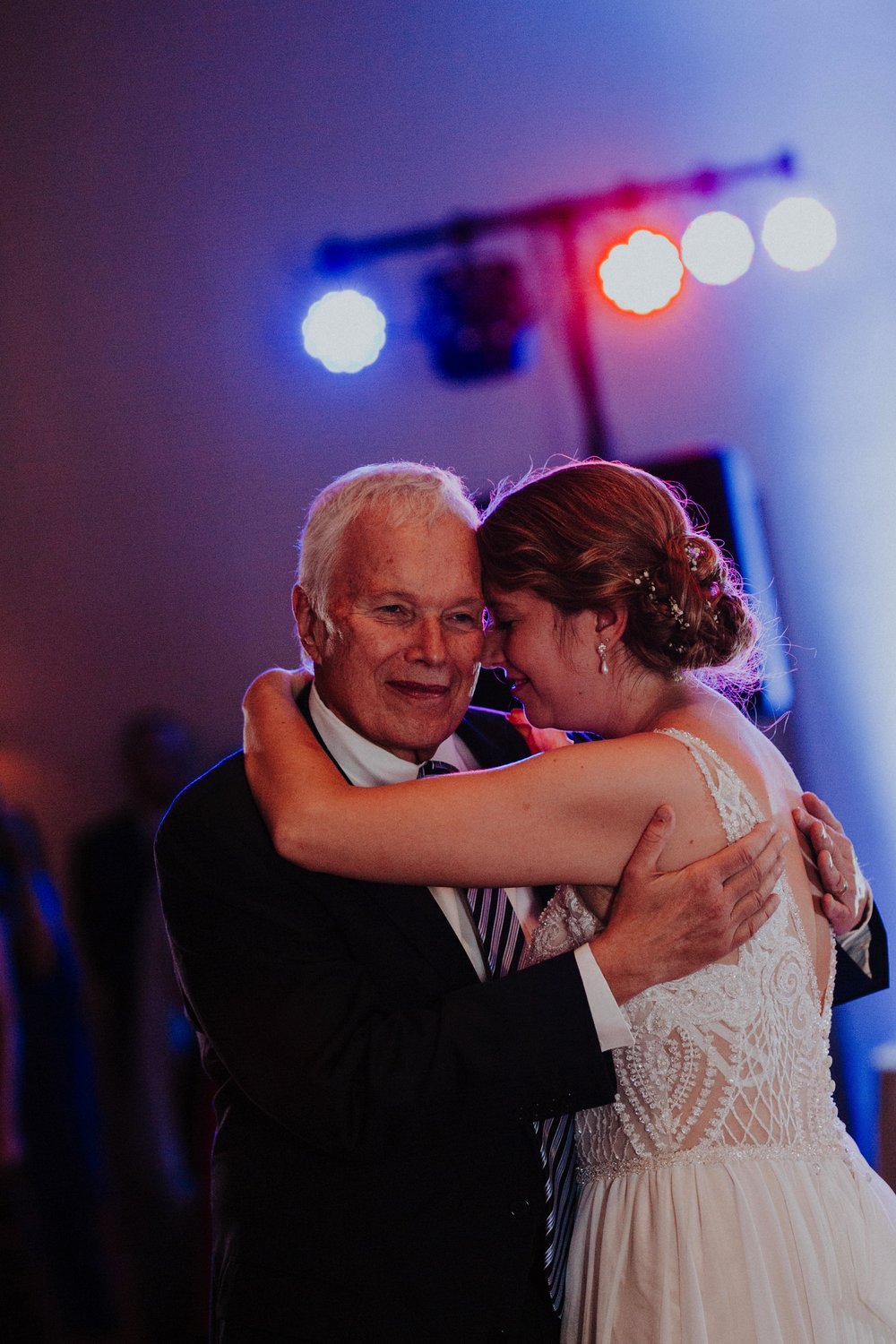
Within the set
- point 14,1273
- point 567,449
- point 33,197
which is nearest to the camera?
point 14,1273

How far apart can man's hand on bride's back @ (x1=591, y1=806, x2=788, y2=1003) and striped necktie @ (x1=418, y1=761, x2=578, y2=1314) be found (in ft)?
0.72

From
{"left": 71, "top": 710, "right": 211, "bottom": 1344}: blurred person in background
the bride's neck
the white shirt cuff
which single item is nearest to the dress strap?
the bride's neck

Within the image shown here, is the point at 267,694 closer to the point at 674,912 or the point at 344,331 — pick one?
the point at 674,912

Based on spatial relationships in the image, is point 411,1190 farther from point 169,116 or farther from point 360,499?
point 169,116

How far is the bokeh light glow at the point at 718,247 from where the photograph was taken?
390 cm

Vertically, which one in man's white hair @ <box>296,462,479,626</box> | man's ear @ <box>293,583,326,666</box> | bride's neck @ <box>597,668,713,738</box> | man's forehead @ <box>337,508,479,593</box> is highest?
man's white hair @ <box>296,462,479,626</box>

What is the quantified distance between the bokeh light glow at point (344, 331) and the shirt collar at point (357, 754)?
2.25m

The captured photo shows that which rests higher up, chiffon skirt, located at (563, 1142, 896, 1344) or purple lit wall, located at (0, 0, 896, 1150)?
purple lit wall, located at (0, 0, 896, 1150)

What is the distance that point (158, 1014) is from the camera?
3742mm

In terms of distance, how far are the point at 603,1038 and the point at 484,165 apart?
3595 millimetres

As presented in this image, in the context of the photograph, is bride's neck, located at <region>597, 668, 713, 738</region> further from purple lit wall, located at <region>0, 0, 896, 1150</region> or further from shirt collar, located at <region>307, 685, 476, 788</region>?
purple lit wall, located at <region>0, 0, 896, 1150</region>

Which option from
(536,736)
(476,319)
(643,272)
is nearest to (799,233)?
(643,272)

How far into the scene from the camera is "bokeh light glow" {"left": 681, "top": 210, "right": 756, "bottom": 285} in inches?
153

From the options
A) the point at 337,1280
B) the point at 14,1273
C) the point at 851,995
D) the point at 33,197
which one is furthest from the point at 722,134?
the point at 14,1273
